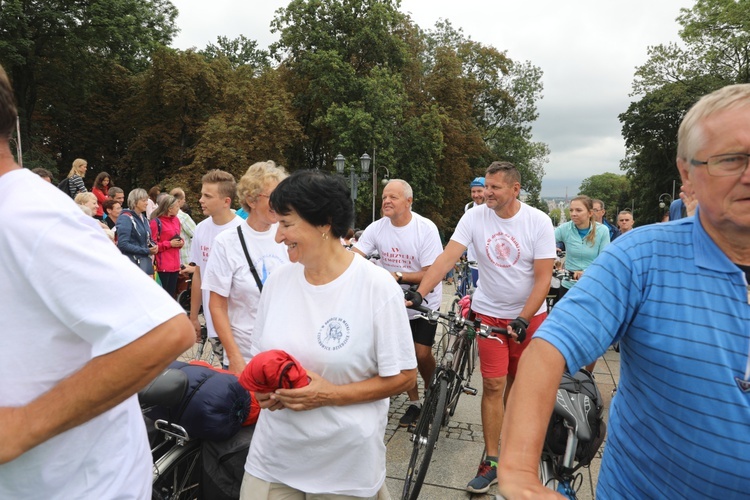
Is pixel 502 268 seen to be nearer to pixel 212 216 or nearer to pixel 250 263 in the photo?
pixel 250 263

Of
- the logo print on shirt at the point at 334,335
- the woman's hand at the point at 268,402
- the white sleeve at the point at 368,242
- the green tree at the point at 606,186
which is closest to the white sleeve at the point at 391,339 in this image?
the logo print on shirt at the point at 334,335

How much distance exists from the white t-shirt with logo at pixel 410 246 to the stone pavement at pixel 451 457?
1.07m

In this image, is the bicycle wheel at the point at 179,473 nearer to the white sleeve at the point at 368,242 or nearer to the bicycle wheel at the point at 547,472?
the bicycle wheel at the point at 547,472

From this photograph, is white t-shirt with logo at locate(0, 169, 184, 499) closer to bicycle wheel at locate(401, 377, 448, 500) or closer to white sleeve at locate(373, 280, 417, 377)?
white sleeve at locate(373, 280, 417, 377)

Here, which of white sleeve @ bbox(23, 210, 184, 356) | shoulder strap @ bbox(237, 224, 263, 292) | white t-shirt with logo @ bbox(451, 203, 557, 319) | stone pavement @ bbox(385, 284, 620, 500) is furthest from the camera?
white t-shirt with logo @ bbox(451, 203, 557, 319)

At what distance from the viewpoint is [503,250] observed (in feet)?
13.9

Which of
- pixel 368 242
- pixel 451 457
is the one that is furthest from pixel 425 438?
pixel 368 242

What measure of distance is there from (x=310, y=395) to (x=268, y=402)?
0.54ft

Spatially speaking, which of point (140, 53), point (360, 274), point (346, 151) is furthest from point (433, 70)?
point (360, 274)

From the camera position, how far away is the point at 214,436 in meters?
2.65

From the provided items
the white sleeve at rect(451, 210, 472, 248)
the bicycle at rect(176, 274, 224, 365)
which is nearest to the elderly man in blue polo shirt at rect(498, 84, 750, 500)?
the white sleeve at rect(451, 210, 472, 248)

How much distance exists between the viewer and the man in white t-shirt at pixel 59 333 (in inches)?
45.8

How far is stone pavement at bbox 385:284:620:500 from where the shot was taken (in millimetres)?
3855

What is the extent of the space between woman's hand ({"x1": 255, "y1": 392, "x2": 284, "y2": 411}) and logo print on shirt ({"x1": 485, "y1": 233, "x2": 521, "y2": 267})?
253cm
